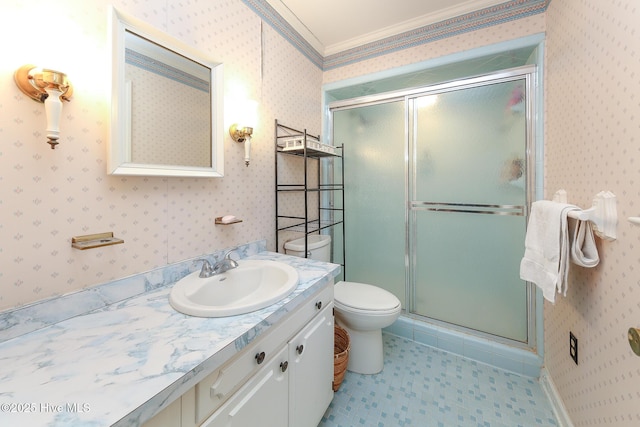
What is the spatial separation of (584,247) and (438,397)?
3.66 feet

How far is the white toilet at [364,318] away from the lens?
160 cm

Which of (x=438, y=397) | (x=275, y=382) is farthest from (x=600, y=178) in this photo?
(x=275, y=382)

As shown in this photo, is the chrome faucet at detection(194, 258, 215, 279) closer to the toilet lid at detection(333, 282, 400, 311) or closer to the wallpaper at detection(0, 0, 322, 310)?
the wallpaper at detection(0, 0, 322, 310)

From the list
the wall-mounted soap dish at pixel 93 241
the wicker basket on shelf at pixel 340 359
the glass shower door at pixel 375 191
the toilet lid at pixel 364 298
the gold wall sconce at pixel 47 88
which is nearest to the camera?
the gold wall sconce at pixel 47 88

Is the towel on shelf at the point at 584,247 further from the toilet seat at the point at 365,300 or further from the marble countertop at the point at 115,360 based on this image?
the marble countertop at the point at 115,360

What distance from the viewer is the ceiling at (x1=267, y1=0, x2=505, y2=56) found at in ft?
5.76

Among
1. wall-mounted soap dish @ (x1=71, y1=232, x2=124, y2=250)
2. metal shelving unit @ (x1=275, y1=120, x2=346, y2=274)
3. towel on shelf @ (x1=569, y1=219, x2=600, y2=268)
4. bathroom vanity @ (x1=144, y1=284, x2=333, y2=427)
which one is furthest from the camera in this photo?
metal shelving unit @ (x1=275, y1=120, x2=346, y2=274)

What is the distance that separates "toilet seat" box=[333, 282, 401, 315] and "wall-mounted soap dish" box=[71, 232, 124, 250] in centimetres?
125

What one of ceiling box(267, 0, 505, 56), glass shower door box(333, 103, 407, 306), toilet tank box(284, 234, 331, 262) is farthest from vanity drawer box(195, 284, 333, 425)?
ceiling box(267, 0, 505, 56)

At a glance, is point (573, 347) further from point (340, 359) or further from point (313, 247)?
point (313, 247)

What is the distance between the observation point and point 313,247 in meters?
1.88

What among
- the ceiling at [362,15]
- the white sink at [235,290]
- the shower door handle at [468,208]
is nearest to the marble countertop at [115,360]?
the white sink at [235,290]

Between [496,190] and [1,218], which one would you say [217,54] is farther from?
[496,190]

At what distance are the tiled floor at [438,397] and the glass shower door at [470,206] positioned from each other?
34cm
